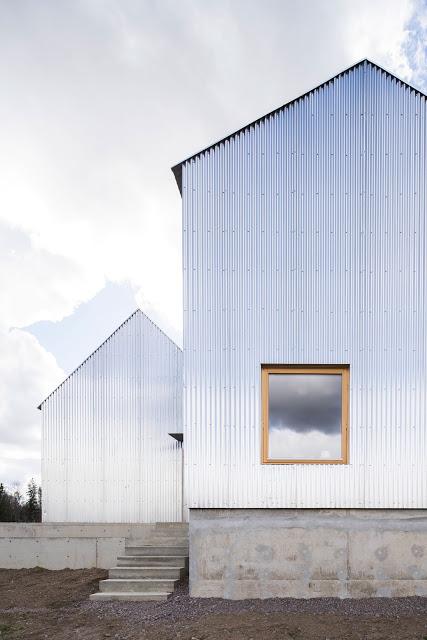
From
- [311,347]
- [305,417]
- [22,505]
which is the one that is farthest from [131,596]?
[22,505]

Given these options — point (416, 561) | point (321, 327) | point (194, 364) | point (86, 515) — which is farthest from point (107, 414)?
point (416, 561)

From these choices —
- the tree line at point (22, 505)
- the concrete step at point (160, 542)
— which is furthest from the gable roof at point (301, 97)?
the tree line at point (22, 505)

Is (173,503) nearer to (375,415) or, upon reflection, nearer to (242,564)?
(242,564)

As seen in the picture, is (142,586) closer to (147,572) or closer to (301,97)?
(147,572)

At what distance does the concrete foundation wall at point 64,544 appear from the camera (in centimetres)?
1405

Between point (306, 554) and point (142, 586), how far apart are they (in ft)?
9.74

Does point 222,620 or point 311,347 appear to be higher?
point 311,347

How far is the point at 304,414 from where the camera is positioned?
355 inches

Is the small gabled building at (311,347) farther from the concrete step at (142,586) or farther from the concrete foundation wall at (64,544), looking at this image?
the concrete foundation wall at (64,544)

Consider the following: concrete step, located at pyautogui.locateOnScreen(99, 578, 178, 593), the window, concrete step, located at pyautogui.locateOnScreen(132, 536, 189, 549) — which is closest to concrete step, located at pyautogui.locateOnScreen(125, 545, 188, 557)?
concrete step, located at pyautogui.locateOnScreen(132, 536, 189, 549)

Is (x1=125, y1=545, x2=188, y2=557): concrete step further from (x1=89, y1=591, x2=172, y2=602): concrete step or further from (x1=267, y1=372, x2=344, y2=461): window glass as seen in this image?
(x1=267, y1=372, x2=344, y2=461): window glass

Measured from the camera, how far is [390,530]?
894cm

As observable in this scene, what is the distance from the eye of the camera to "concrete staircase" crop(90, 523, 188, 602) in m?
9.57

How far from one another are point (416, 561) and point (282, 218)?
5.95 metres
